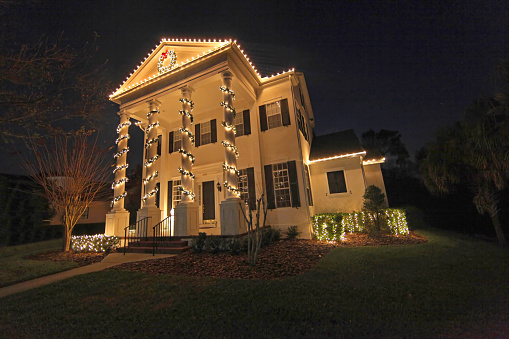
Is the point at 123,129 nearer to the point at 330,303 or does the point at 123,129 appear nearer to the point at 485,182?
the point at 330,303

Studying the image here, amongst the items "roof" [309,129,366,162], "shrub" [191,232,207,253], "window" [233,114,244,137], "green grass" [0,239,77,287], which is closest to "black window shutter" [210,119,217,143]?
"window" [233,114,244,137]

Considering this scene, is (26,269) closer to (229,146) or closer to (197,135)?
(229,146)

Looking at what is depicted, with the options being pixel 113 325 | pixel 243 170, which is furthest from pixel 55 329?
pixel 243 170

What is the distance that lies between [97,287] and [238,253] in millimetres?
3433

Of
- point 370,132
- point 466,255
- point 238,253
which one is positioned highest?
point 370,132

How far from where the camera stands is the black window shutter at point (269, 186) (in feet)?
32.8

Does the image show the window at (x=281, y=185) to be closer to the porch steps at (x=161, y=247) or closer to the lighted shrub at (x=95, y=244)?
the porch steps at (x=161, y=247)

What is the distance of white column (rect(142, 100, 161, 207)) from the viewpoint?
939cm

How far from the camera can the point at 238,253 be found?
6.42 m

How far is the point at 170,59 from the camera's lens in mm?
10203

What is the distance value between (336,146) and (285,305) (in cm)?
1019

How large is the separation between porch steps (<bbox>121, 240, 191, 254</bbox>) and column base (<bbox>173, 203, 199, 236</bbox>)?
0.43 meters

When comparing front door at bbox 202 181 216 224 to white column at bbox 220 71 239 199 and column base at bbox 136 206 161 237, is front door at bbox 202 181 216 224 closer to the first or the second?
column base at bbox 136 206 161 237

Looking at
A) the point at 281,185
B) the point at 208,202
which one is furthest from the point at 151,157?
the point at 281,185
